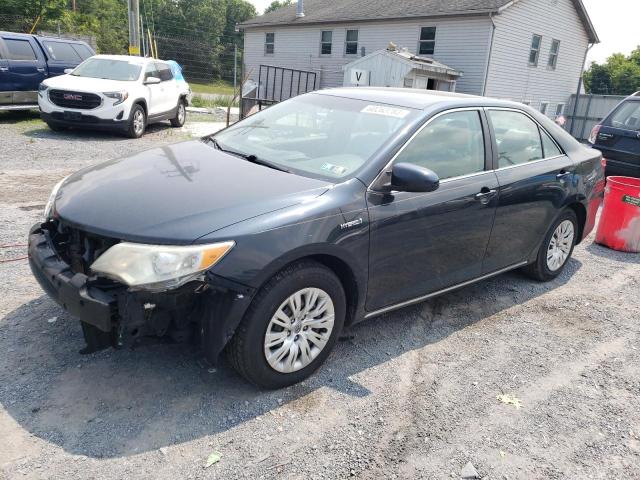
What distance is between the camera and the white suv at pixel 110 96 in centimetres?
1063

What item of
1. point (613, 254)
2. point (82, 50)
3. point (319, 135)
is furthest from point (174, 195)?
point (82, 50)

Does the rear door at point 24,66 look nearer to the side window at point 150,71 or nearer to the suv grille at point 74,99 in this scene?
the suv grille at point 74,99

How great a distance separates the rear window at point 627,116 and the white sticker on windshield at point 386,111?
20.0 feet

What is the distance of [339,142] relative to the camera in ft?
11.7

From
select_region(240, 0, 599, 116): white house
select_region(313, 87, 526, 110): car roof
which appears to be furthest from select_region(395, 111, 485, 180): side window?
select_region(240, 0, 599, 116): white house

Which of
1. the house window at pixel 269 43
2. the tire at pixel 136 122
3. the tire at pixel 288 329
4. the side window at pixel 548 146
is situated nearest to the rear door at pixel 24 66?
the tire at pixel 136 122

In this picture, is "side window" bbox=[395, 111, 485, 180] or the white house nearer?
"side window" bbox=[395, 111, 485, 180]

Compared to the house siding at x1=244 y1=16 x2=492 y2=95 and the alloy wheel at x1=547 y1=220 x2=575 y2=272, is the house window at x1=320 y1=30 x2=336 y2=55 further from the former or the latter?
the alloy wheel at x1=547 y1=220 x2=575 y2=272

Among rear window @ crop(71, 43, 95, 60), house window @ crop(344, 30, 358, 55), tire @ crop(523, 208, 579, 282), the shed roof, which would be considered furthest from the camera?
house window @ crop(344, 30, 358, 55)

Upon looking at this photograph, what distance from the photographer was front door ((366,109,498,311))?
10.8 ft

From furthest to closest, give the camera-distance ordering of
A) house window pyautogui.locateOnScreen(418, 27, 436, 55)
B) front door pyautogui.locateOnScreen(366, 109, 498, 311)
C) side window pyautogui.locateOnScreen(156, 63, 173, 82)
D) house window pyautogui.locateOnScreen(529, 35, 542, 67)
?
1. house window pyautogui.locateOnScreen(529, 35, 542, 67)
2. house window pyautogui.locateOnScreen(418, 27, 436, 55)
3. side window pyautogui.locateOnScreen(156, 63, 173, 82)
4. front door pyautogui.locateOnScreen(366, 109, 498, 311)

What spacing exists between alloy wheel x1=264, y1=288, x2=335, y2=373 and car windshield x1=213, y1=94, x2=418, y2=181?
2.48 feet

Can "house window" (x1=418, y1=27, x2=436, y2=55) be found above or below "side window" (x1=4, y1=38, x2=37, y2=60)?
above

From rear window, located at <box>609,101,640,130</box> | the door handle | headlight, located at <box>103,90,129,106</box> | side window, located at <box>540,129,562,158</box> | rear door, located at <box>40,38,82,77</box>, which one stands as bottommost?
the door handle
